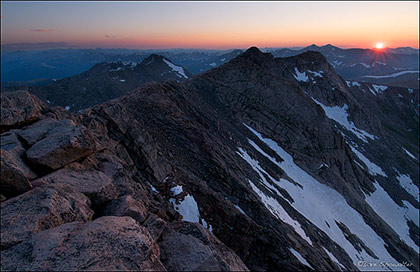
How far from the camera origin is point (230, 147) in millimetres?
37031

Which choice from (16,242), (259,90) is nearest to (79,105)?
(259,90)

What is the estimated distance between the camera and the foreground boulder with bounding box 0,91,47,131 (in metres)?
11.6

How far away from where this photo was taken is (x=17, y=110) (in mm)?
12203

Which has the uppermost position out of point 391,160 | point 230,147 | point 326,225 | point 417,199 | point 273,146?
point 230,147

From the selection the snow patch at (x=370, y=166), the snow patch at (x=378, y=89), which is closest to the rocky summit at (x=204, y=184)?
the snow patch at (x=370, y=166)

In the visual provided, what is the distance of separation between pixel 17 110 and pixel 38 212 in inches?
295

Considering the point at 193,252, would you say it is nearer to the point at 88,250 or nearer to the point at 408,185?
the point at 88,250

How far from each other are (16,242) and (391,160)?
314ft

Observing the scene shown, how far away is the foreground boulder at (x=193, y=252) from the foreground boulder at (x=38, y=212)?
11.4 ft

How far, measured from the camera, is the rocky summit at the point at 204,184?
7.89 meters

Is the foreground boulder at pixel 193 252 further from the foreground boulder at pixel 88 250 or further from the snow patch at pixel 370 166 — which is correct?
the snow patch at pixel 370 166

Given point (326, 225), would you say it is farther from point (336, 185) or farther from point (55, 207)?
point (55, 207)

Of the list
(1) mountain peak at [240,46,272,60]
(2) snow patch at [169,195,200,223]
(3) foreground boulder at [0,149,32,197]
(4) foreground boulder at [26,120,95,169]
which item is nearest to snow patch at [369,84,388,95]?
(1) mountain peak at [240,46,272,60]

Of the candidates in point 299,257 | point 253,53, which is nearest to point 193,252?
point 299,257
